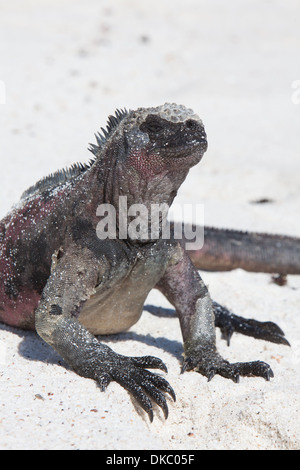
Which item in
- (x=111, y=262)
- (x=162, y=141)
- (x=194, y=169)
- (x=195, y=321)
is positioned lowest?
(x=195, y=321)

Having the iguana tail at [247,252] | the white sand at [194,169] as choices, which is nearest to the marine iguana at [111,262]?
the white sand at [194,169]

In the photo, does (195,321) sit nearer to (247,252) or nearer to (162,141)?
(162,141)

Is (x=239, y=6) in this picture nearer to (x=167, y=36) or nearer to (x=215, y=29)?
(x=215, y=29)

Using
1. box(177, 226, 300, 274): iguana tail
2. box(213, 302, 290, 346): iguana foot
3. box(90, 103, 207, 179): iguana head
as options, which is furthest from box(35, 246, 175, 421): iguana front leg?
box(177, 226, 300, 274): iguana tail

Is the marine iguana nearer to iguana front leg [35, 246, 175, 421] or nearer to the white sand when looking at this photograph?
iguana front leg [35, 246, 175, 421]

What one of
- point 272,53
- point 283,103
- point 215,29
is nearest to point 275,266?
point 283,103

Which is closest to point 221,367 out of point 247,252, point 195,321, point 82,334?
point 195,321
